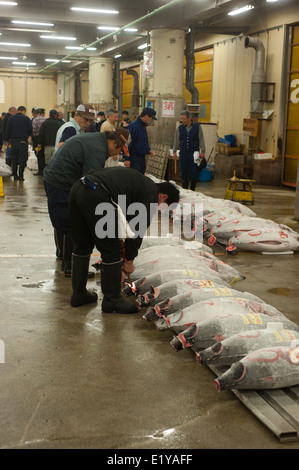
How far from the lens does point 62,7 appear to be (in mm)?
17078

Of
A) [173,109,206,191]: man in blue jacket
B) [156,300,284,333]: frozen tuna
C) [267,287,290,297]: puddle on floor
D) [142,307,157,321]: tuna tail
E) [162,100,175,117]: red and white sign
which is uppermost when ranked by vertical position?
[162,100,175,117]: red and white sign

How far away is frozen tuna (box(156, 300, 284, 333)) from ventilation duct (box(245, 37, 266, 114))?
475 inches

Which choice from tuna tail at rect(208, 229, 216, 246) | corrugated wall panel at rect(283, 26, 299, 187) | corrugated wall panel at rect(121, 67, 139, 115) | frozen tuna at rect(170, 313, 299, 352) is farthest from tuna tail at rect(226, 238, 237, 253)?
corrugated wall panel at rect(121, 67, 139, 115)

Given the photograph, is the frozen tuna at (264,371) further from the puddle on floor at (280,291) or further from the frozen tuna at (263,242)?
the frozen tuna at (263,242)

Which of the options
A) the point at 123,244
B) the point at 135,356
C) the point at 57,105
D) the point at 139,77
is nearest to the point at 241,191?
the point at 123,244

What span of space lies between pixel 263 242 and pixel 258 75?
9.51 m

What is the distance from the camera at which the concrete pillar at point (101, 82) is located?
80.1 feet

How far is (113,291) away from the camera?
A: 4.61 m

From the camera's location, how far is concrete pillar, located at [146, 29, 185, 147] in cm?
1588

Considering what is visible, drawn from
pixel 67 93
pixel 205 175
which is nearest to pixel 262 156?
pixel 205 175

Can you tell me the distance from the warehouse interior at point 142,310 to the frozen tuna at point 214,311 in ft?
0.63

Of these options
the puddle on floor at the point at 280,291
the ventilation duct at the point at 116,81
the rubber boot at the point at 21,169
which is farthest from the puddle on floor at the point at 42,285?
the ventilation duct at the point at 116,81

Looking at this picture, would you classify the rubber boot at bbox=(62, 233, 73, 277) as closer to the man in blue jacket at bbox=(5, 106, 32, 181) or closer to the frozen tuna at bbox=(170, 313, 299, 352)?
the frozen tuna at bbox=(170, 313, 299, 352)

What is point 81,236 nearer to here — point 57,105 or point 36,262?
point 36,262
